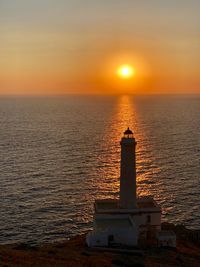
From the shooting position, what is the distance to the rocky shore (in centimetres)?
3020

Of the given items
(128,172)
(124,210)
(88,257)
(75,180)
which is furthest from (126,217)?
(75,180)

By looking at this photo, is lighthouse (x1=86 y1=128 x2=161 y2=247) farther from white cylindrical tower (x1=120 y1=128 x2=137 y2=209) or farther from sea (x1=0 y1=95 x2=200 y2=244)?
sea (x1=0 y1=95 x2=200 y2=244)

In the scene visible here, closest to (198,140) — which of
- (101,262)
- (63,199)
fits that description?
(63,199)

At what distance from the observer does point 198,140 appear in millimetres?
119375

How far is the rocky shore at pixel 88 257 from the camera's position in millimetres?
30203

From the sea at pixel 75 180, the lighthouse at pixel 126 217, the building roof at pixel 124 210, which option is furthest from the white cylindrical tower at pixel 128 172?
the sea at pixel 75 180

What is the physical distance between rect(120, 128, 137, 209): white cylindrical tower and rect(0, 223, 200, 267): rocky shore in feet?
15.5

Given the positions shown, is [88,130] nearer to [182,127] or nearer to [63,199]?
[182,127]

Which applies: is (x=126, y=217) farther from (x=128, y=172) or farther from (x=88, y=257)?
(x=88, y=257)

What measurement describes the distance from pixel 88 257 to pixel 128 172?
9.10 m

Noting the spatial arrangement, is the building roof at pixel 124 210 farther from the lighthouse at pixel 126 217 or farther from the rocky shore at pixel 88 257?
the rocky shore at pixel 88 257

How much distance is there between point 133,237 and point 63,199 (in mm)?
26797

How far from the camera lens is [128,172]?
38156 millimetres

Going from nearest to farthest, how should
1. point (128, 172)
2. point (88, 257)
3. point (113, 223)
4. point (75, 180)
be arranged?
point (88, 257)
point (113, 223)
point (128, 172)
point (75, 180)
